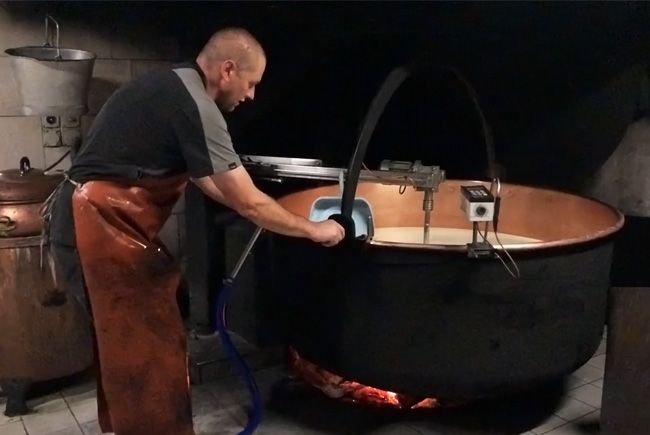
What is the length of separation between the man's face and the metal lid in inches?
30.9

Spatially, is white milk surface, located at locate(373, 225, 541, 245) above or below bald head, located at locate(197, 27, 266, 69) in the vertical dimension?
below

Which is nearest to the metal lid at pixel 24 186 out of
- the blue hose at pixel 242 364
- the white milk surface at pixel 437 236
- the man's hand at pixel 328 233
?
the blue hose at pixel 242 364

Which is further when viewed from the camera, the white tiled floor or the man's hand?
the white tiled floor

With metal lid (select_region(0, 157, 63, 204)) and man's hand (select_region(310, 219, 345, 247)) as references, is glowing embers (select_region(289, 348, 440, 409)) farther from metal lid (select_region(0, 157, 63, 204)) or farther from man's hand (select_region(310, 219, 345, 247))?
metal lid (select_region(0, 157, 63, 204))

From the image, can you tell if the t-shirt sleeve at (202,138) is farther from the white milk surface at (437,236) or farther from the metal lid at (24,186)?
the white milk surface at (437,236)

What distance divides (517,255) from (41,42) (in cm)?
185

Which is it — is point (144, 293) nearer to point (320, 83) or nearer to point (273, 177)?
point (273, 177)

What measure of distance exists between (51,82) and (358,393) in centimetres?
147

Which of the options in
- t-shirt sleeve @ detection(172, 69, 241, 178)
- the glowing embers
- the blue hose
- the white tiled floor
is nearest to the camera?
t-shirt sleeve @ detection(172, 69, 241, 178)

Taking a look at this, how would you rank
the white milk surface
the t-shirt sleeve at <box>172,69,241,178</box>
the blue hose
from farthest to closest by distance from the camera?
the white milk surface < the blue hose < the t-shirt sleeve at <box>172,69,241,178</box>

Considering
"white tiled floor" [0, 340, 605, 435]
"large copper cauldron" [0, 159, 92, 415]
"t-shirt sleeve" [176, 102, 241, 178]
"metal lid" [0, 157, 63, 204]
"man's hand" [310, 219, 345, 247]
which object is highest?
"t-shirt sleeve" [176, 102, 241, 178]

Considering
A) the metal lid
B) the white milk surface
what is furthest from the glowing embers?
the metal lid

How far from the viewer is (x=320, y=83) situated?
2.71m

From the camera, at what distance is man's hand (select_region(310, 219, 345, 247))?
1.59 m
